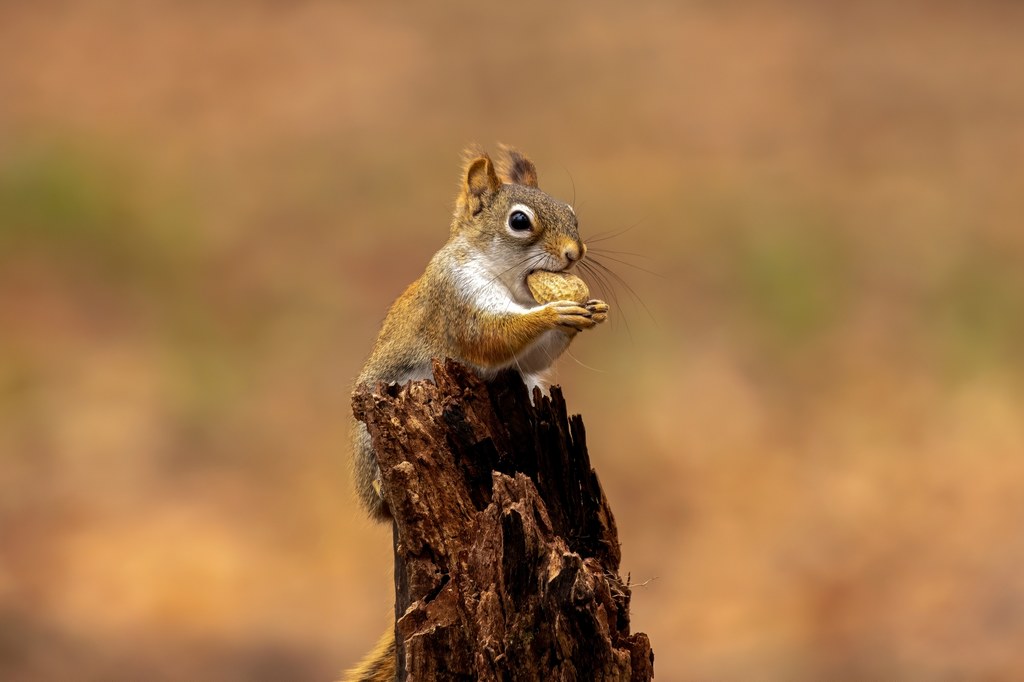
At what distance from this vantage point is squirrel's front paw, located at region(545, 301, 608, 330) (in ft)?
9.43

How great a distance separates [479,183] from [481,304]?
0.41 meters

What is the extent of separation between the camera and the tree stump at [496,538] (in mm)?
2539

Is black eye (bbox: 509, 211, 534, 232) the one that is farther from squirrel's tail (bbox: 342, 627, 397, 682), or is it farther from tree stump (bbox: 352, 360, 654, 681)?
squirrel's tail (bbox: 342, 627, 397, 682)

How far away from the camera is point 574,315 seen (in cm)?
288

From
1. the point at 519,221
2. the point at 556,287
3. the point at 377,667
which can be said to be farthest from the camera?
the point at 377,667

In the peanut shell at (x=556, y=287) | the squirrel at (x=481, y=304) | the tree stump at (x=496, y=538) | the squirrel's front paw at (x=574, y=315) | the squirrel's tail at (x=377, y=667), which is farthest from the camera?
the squirrel's tail at (x=377, y=667)

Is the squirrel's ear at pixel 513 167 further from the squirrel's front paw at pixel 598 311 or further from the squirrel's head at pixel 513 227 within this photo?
the squirrel's front paw at pixel 598 311

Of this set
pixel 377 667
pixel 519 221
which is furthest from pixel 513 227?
pixel 377 667

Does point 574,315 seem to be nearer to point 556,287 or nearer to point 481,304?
point 556,287

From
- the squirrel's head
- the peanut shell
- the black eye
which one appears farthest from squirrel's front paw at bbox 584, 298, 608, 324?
the black eye

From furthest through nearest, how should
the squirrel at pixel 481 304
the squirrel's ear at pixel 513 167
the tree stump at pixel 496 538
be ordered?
the squirrel's ear at pixel 513 167, the squirrel at pixel 481 304, the tree stump at pixel 496 538

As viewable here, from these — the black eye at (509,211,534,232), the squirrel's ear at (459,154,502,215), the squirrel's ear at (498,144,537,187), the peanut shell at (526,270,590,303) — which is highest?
the squirrel's ear at (498,144,537,187)

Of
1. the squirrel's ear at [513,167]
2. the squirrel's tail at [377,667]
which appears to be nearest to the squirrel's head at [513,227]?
the squirrel's ear at [513,167]

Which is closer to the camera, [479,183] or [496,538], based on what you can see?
[496,538]
